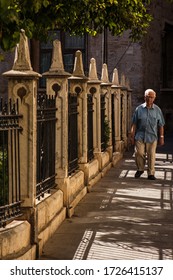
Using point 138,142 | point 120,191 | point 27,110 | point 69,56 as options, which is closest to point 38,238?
point 27,110

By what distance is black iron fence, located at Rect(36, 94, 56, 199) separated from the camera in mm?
8867

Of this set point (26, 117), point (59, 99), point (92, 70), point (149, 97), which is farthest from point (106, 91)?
point (26, 117)

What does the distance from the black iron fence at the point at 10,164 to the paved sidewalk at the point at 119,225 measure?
0.65 metres

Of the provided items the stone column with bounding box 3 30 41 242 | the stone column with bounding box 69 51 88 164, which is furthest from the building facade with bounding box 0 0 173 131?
the stone column with bounding box 3 30 41 242

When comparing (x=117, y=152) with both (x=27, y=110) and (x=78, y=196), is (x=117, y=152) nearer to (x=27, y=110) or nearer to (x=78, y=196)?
(x=78, y=196)

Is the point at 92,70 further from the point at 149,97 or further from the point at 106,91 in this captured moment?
the point at 106,91

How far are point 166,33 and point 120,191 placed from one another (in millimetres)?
22176

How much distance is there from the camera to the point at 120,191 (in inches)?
508

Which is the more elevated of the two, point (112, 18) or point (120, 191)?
point (112, 18)

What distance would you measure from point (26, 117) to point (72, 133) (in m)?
4.36

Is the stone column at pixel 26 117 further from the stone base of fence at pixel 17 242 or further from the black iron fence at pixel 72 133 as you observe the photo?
the black iron fence at pixel 72 133

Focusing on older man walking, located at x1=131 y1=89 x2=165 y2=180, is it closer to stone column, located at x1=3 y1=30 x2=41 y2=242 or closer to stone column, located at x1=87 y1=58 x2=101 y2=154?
stone column, located at x1=87 y1=58 x2=101 y2=154

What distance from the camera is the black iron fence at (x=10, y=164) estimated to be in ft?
23.6

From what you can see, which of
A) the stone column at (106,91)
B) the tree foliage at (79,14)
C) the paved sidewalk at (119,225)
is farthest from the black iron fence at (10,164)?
the stone column at (106,91)
